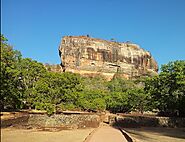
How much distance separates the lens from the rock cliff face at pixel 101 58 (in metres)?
119

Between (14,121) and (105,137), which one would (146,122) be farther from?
(14,121)

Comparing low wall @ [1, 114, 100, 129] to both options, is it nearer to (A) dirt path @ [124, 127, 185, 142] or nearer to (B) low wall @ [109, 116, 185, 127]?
(B) low wall @ [109, 116, 185, 127]

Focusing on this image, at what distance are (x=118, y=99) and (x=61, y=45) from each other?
72.5m

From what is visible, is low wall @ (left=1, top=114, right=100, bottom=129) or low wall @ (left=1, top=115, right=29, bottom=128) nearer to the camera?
low wall @ (left=1, top=115, right=29, bottom=128)

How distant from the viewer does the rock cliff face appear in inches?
4670

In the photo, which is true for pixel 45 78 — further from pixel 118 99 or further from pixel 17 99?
pixel 118 99

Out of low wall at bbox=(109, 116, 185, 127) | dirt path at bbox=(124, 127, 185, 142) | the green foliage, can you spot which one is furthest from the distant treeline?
dirt path at bbox=(124, 127, 185, 142)

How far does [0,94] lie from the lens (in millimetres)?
24484

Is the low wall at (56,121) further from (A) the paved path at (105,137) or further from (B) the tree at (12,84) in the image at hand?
(A) the paved path at (105,137)

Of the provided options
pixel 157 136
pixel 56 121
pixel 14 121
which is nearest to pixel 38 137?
pixel 14 121

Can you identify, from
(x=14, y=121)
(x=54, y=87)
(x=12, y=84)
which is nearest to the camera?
(x=14, y=121)

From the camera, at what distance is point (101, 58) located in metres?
122

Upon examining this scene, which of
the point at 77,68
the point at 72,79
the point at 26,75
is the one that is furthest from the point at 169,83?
the point at 77,68

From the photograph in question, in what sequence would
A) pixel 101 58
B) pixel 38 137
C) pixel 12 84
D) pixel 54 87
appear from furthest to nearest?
pixel 101 58
pixel 54 87
pixel 12 84
pixel 38 137
